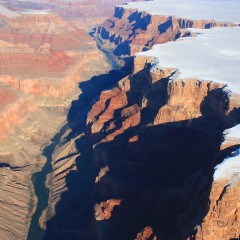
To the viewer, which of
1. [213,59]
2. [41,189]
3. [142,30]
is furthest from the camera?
[142,30]

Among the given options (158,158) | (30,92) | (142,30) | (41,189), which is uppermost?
(158,158)

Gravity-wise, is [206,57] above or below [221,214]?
above

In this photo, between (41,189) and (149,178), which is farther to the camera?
(41,189)

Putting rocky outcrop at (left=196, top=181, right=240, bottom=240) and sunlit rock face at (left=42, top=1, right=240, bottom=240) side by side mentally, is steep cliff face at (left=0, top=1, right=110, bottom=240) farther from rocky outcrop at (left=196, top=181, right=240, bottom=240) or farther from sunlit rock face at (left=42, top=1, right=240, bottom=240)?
rocky outcrop at (left=196, top=181, right=240, bottom=240)

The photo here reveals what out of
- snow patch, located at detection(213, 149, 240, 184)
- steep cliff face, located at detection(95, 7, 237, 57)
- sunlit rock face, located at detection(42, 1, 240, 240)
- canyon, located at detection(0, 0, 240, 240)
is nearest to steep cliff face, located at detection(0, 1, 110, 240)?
canyon, located at detection(0, 0, 240, 240)

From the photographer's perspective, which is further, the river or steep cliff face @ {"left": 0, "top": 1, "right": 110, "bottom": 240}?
steep cliff face @ {"left": 0, "top": 1, "right": 110, "bottom": 240}

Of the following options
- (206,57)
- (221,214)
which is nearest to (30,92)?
(206,57)

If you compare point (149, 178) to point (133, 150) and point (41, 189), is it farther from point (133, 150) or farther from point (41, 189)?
point (41, 189)

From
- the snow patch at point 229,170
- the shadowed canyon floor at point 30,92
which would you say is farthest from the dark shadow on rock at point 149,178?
the shadowed canyon floor at point 30,92

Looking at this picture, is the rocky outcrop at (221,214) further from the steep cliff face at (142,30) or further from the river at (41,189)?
the steep cliff face at (142,30)
